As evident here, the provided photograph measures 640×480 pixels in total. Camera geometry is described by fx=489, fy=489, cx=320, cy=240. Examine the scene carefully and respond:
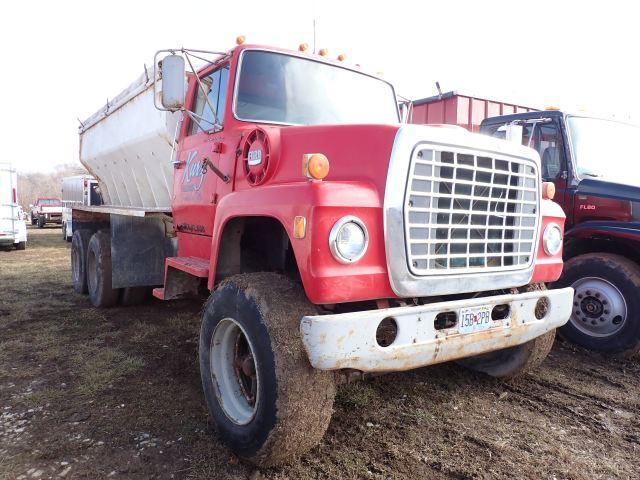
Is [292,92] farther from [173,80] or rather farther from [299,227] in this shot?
[299,227]

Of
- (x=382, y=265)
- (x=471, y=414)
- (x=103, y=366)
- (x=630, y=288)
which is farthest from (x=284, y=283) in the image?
(x=630, y=288)

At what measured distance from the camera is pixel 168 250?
5277 millimetres

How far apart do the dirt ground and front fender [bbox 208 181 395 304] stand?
1046 millimetres

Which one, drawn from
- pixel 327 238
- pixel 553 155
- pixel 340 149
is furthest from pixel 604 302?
pixel 327 238

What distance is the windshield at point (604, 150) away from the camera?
5090 millimetres

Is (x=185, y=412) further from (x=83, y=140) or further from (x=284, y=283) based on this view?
(x=83, y=140)

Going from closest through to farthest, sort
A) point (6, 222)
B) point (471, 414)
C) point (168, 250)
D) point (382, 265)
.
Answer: point (382, 265) → point (471, 414) → point (168, 250) → point (6, 222)

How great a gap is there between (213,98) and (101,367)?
2497 mm

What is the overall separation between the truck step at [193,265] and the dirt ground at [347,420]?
0.93 meters

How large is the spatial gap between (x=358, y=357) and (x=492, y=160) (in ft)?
4.63

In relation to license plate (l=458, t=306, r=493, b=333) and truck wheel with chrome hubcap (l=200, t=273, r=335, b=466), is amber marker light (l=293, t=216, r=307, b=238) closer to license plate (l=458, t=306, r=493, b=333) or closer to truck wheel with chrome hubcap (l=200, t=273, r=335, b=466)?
truck wheel with chrome hubcap (l=200, t=273, r=335, b=466)

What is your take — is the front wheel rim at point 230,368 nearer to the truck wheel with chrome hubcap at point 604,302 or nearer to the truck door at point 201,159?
the truck door at point 201,159

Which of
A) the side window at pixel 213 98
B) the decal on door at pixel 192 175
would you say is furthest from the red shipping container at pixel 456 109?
the decal on door at pixel 192 175

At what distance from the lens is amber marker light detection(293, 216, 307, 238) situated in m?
2.37
